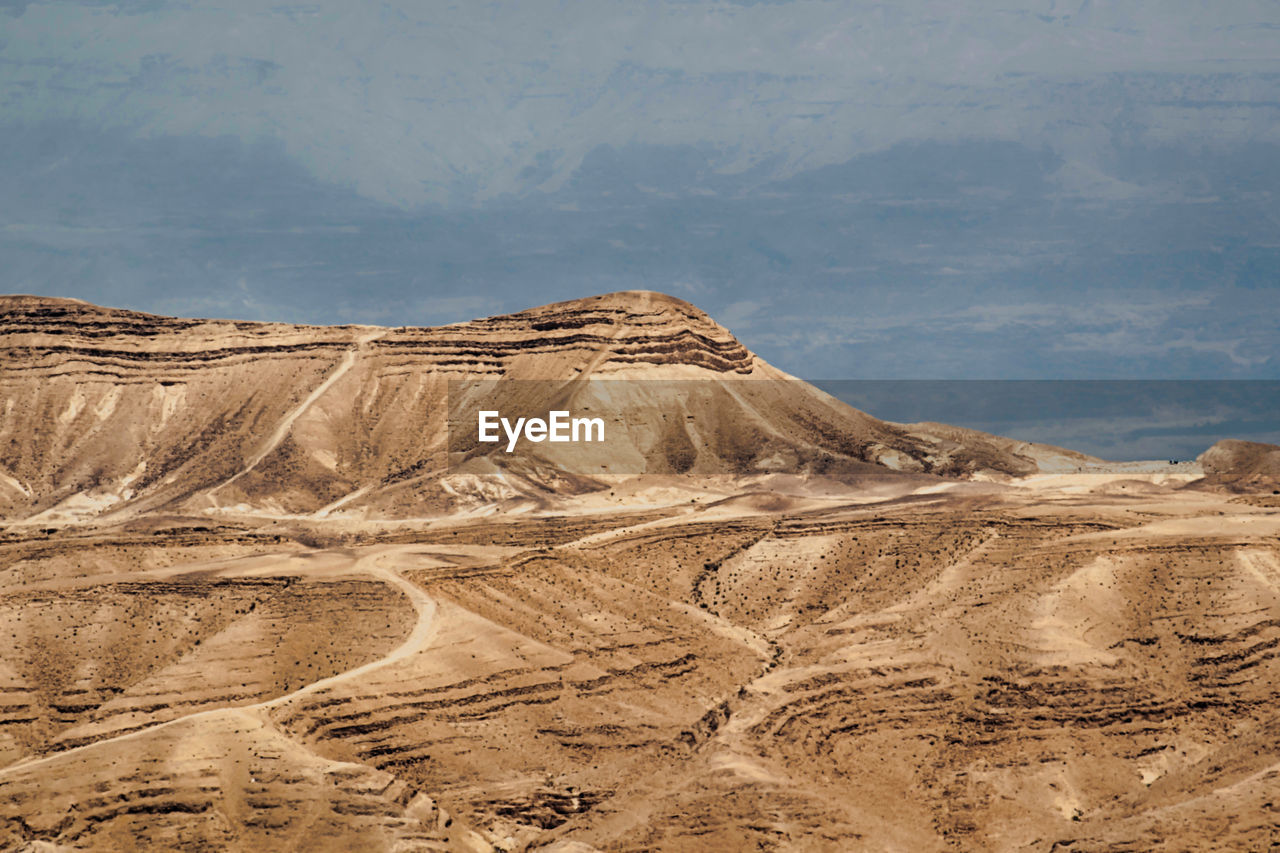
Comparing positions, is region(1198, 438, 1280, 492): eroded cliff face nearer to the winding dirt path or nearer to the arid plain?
the arid plain

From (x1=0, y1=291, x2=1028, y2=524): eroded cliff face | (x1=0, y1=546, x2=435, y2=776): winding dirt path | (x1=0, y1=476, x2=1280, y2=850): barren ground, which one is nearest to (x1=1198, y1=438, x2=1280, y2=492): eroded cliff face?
(x1=0, y1=291, x2=1028, y2=524): eroded cliff face

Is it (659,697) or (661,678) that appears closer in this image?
(659,697)

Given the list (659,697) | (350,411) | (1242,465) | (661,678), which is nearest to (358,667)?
(659,697)

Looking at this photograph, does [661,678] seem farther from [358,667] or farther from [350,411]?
[350,411]

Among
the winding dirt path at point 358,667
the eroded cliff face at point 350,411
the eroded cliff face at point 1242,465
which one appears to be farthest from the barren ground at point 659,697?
the eroded cliff face at point 1242,465

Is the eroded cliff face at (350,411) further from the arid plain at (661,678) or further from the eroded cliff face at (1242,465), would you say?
the eroded cliff face at (1242,465)

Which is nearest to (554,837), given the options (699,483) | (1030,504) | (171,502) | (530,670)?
(530,670)
